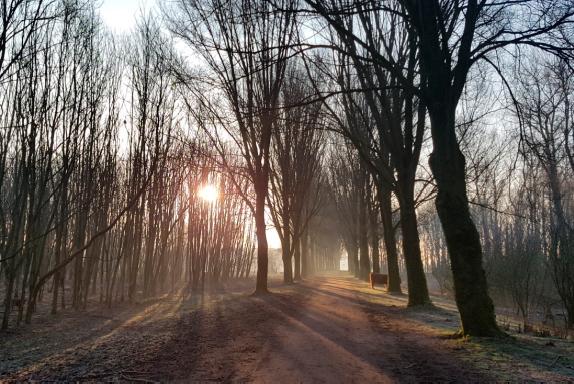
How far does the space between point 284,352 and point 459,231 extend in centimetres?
305

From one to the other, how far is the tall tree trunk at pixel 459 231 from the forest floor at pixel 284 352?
0.38 metres

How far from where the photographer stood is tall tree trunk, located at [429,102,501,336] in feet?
18.6

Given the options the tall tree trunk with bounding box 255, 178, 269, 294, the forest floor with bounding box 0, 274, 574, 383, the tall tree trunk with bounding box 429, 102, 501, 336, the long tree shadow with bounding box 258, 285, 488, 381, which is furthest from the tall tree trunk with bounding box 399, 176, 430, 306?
the tall tree trunk with bounding box 255, 178, 269, 294

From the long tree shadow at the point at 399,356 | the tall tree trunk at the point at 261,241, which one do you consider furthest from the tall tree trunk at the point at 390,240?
the long tree shadow at the point at 399,356

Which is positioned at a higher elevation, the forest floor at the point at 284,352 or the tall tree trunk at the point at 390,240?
the tall tree trunk at the point at 390,240

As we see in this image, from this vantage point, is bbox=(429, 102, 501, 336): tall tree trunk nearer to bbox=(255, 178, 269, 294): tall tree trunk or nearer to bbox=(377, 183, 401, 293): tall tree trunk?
bbox=(255, 178, 269, 294): tall tree trunk

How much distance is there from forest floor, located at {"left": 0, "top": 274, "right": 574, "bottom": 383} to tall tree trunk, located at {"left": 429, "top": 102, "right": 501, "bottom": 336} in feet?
1.26

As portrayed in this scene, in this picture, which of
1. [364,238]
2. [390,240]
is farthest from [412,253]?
[364,238]

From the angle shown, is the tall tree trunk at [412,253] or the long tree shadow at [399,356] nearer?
the long tree shadow at [399,356]

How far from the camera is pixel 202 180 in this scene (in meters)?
21.1

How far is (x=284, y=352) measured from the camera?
505 centimetres

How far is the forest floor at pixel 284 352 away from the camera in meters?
4.15

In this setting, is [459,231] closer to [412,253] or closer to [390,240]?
[412,253]

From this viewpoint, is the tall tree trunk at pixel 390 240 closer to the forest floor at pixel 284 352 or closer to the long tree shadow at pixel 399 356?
the forest floor at pixel 284 352
